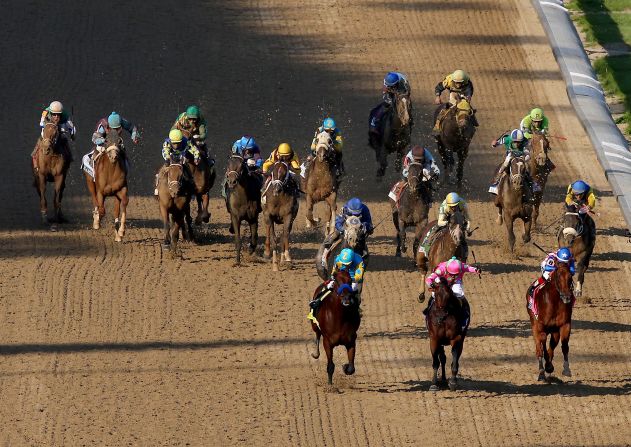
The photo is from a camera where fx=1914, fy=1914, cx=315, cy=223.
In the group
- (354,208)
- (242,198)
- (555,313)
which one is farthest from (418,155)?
(555,313)

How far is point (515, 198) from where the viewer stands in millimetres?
29609

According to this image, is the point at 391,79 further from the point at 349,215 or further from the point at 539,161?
the point at 349,215

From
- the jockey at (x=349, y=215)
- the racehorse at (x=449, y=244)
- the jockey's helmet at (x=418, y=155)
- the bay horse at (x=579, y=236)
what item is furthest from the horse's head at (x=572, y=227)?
the jockey at (x=349, y=215)

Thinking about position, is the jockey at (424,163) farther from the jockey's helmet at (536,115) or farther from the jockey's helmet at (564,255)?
the jockey's helmet at (564,255)

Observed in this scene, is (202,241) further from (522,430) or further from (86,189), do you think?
(522,430)

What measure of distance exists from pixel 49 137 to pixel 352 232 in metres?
7.02

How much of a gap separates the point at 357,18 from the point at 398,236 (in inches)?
524

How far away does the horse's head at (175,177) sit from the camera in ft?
95.5

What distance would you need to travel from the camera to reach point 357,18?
139 feet

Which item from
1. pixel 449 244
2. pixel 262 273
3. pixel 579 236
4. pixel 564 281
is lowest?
pixel 262 273

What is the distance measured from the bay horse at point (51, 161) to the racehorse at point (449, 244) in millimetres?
6732

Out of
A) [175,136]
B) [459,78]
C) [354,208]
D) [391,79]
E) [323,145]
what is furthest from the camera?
[459,78]

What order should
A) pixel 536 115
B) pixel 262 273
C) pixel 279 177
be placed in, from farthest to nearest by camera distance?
pixel 536 115 < pixel 262 273 < pixel 279 177

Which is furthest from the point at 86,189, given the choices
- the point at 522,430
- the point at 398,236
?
the point at 522,430
